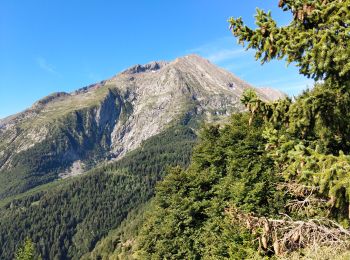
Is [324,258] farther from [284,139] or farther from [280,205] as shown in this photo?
[280,205]

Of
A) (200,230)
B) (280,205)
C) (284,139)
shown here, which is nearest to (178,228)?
(200,230)

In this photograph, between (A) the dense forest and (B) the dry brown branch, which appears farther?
(B) the dry brown branch

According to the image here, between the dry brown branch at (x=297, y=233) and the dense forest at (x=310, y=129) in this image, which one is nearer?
the dense forest at (x=310, y=129)

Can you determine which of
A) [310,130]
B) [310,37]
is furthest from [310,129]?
[310,37]

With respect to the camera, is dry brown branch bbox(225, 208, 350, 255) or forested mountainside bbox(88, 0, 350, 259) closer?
forested mountainside bbox(88, 0, 350, 259)

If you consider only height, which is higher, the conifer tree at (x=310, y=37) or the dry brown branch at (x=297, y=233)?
the conifer tree at (x=310, y=37)

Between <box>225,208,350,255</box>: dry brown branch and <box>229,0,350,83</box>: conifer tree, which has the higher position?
<box>229,0,350,83</box>: conifer tree

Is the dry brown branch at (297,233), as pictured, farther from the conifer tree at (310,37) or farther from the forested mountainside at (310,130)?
the conifer tree at (310,37)

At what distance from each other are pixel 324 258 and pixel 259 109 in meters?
5.89

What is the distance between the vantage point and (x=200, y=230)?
35812 mm

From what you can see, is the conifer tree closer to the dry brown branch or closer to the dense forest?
the dense forest

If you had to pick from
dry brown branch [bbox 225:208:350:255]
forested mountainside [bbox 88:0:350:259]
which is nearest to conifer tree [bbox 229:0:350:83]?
forested mountainside [bbox 88:0:350:259]

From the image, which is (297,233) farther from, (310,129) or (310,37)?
(310,37)

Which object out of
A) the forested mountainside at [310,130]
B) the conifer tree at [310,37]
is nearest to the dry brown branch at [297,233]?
the forested mountainside at [310,130]
